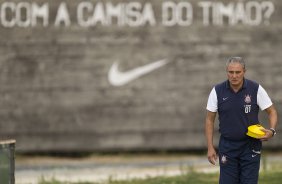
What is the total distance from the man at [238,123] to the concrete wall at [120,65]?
30.5 ft

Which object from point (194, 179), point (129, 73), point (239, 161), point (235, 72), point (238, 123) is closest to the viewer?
point (235, 72)

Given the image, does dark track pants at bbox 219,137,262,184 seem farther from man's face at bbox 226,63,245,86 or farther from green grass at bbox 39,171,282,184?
green grass at bbox 39,171,282,184

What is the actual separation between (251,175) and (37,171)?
8436mm

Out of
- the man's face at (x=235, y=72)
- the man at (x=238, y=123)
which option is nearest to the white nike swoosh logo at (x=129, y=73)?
the man at (x=238, y=123)

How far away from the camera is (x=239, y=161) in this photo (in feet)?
30.1

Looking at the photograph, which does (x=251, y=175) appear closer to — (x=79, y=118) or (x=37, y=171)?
(x=37, y=171)

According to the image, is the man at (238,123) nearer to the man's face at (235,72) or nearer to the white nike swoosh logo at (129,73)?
the man's face at (235,72)

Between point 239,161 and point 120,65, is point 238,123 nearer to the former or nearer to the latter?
point 239,161

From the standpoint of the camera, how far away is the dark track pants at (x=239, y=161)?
9094 millimetres

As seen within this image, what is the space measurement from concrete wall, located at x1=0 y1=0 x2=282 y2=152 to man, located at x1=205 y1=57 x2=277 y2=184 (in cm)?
928

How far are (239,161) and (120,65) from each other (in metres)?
9.56

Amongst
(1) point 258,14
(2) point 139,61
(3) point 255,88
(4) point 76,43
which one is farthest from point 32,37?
(3) point 255,88

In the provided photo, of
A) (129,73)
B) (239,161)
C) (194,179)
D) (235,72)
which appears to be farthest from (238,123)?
(129,73)

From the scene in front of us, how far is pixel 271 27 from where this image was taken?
18562 millimetres
